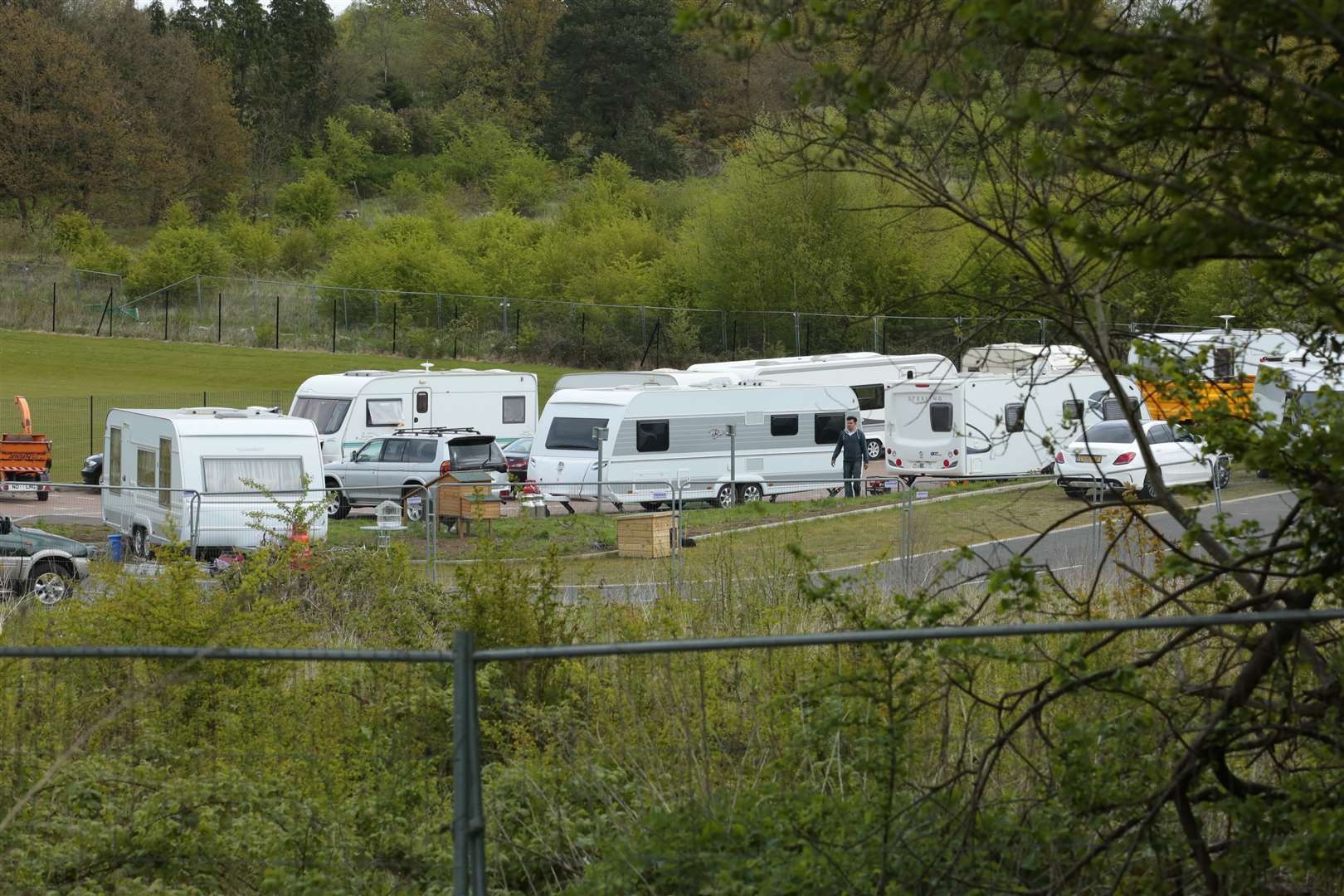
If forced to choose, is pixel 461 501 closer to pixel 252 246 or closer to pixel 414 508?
pixel 414 508

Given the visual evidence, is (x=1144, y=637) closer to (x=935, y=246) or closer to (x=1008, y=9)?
(x=1008, y=9)

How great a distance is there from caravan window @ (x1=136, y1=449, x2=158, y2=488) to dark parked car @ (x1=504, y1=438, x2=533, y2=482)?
7041mm

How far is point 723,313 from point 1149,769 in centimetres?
4893

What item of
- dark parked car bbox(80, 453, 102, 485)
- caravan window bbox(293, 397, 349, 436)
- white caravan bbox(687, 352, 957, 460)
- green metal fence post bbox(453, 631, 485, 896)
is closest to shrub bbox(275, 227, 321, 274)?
caravan window bbox(293, 397, 349, 436)

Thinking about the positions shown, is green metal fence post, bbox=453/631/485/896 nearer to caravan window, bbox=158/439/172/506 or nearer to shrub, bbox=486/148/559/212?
caravan window, bbox=158/439/172/506

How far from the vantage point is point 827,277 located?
168ft

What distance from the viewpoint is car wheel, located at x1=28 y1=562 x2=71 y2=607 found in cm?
1230

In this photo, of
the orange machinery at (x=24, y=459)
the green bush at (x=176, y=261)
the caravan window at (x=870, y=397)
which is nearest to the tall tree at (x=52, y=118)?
the green bush at (x=176, y=261)

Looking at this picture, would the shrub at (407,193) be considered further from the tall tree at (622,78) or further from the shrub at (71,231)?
the shrub at (71,231)

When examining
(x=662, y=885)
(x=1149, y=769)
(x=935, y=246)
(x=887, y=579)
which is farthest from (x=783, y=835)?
(x=935, y=246)

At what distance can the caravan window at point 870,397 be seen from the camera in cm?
3678

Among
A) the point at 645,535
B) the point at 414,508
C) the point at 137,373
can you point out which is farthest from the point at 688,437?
the point at 137,373

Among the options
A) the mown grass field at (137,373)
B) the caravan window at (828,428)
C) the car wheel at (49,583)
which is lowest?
the car wheel at (49,583)

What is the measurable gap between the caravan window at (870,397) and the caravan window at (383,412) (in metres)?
11.9
